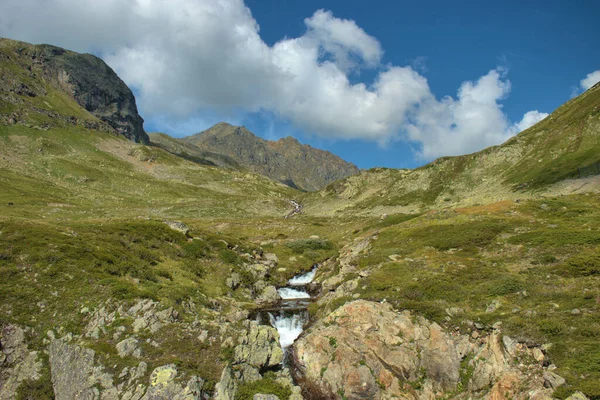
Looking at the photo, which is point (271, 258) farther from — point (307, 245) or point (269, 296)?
point (269, 296)

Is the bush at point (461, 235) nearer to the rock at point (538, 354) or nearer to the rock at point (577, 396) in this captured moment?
the rock at point (538, 354)

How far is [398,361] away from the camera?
72.8 feet

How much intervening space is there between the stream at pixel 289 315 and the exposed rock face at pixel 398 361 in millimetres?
4155

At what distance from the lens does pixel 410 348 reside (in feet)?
74.5

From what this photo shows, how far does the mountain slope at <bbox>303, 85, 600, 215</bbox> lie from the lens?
91375 millimetres

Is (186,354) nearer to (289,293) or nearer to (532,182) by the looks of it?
(289,293)

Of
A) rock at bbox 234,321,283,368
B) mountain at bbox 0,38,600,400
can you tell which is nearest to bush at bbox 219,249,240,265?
mountain at bbox 0,38,600,400

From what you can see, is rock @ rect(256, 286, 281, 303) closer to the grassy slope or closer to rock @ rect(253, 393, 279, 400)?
the grassy slope

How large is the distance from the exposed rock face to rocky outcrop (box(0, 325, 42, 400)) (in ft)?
54.2

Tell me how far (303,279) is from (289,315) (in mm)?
16143

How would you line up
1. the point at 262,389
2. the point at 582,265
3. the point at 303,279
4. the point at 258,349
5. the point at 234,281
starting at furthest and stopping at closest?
1. the point at 303,279
2. the point at 234,281
3. the point at 582,265
4. the point at 258,349
5. the point at 262,389

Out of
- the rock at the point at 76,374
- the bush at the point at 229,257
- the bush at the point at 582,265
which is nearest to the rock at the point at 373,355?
the bush at the point at 582,265

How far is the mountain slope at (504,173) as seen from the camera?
91.4 metres

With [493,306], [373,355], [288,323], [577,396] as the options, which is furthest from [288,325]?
[577,396]
